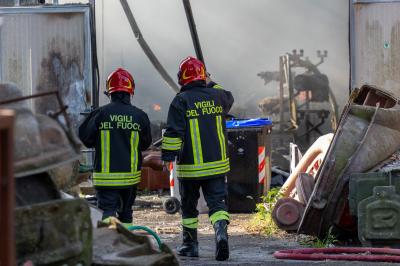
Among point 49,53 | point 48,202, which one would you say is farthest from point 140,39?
point 48,202

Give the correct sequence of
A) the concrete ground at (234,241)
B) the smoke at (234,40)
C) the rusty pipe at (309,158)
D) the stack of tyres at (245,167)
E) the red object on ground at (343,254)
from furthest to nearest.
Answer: the smoke at (234,40), the stack of tyres at (245,167), the rusty pipe at (309,158), the concrete ground at (234,241), the red object on ground at (343,254)

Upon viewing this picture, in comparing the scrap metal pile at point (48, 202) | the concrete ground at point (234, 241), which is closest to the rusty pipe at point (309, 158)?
the concrete ground at point (234, 241)

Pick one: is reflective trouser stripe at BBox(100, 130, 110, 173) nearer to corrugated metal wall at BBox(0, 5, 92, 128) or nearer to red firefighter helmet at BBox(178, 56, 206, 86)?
red firefighter helmet at BBox(178, 56, 206, 86)

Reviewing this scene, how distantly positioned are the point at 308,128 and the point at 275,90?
3.99m

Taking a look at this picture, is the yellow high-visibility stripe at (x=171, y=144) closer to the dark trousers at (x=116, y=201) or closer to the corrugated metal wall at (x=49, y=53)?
the dark trousers at (x=116, y=201)

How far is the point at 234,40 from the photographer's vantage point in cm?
2766

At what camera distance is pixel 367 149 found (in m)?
8.59

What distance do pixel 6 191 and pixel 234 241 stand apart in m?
6.22

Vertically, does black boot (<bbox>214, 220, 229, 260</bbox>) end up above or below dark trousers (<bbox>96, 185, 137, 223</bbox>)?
below

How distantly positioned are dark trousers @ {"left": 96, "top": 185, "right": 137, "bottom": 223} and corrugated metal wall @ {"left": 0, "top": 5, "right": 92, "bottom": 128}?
3973mm

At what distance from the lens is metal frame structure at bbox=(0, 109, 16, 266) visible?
9.98 feet

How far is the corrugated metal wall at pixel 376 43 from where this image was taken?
38.9 feet

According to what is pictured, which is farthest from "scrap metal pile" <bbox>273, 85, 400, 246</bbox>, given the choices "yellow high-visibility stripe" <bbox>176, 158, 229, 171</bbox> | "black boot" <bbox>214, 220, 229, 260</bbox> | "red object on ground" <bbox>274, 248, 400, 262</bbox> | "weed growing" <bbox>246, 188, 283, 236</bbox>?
"black boot" <bbox>214, 220, 229, 260</bbox>

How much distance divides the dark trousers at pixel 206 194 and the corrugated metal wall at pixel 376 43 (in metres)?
4.47
